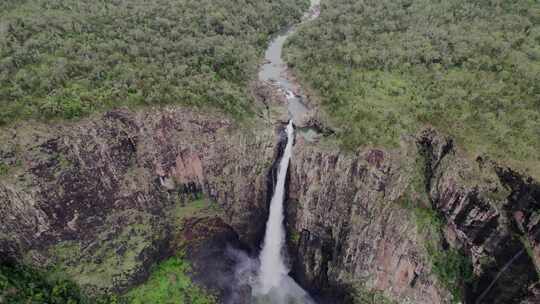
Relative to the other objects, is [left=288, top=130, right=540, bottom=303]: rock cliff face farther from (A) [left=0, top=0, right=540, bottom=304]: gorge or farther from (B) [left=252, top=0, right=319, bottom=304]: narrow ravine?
(B) [left=252, top=0, right=319, bottom=304]: narrow ravine

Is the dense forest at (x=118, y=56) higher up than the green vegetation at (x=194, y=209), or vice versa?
the dense forest at (x=118, y=56)

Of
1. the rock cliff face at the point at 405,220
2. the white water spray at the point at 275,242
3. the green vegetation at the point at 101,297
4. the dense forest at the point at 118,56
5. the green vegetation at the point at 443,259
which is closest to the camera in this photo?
the rock cliff face at the point at 405,220

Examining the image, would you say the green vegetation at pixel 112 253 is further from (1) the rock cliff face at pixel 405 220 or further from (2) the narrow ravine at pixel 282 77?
(2) the narrow ravine at pixel 282 77

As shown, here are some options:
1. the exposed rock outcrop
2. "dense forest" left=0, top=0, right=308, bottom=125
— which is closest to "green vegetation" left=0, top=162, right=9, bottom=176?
the exposed rock outcrop

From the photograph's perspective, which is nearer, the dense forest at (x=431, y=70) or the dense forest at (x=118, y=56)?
the dense forest at (x=431, y=70)

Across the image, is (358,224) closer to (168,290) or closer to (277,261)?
(277,261)

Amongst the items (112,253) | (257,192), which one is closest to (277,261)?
(257,192)

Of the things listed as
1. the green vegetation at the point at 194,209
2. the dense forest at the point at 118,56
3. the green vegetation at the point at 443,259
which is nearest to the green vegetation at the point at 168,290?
the green vegetation at the point at 194,209
